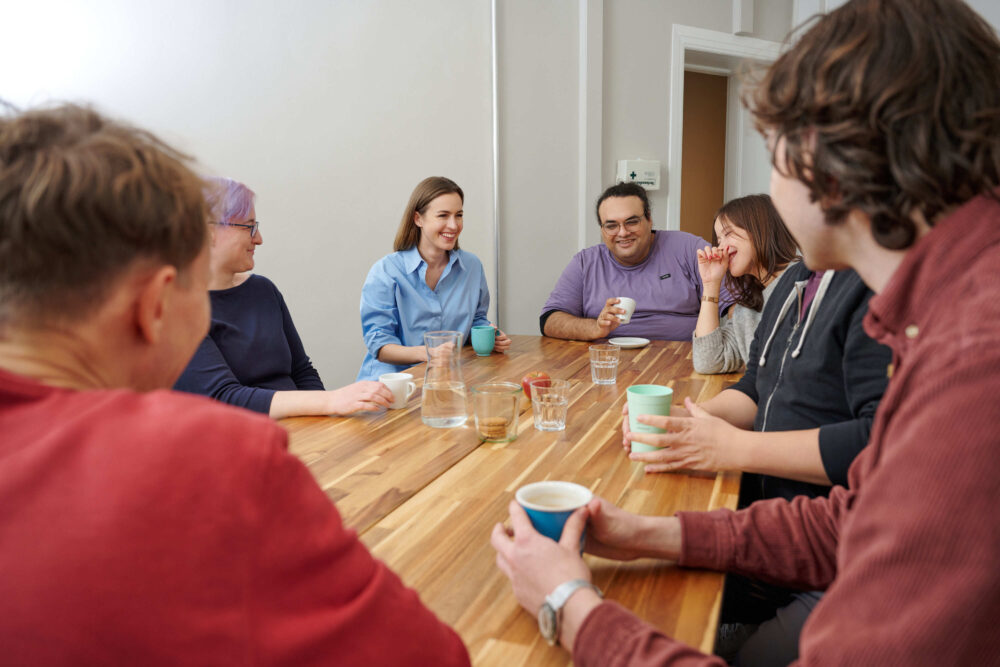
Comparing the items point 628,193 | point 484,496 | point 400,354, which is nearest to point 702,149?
point 628,193

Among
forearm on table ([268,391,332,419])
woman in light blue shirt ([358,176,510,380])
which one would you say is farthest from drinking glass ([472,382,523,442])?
woman in light blue shirt ([358,176,510,380])

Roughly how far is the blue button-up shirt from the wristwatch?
6.92 ft

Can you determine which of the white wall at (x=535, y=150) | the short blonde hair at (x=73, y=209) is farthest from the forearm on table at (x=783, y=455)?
the white wall at (x=535, y=150)

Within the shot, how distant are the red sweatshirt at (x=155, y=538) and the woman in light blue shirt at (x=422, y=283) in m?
2.38

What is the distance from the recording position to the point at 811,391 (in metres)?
1.42

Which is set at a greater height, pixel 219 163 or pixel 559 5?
pixel 559 5

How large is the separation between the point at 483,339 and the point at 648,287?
1221 mm

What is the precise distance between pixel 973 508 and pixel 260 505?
0.57m

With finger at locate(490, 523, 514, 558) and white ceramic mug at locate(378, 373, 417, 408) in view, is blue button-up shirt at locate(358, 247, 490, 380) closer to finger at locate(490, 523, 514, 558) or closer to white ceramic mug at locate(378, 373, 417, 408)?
white ceramic mug at locate(378, 373, 417, 408)

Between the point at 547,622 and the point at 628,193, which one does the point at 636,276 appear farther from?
the point at 547,622

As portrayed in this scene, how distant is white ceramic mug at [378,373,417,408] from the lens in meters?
1.84

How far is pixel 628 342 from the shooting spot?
9.36 ft

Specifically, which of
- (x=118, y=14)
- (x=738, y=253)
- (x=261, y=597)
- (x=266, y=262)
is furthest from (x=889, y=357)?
(x=118, y=14)

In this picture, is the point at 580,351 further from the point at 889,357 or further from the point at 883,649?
the point at 883,649
